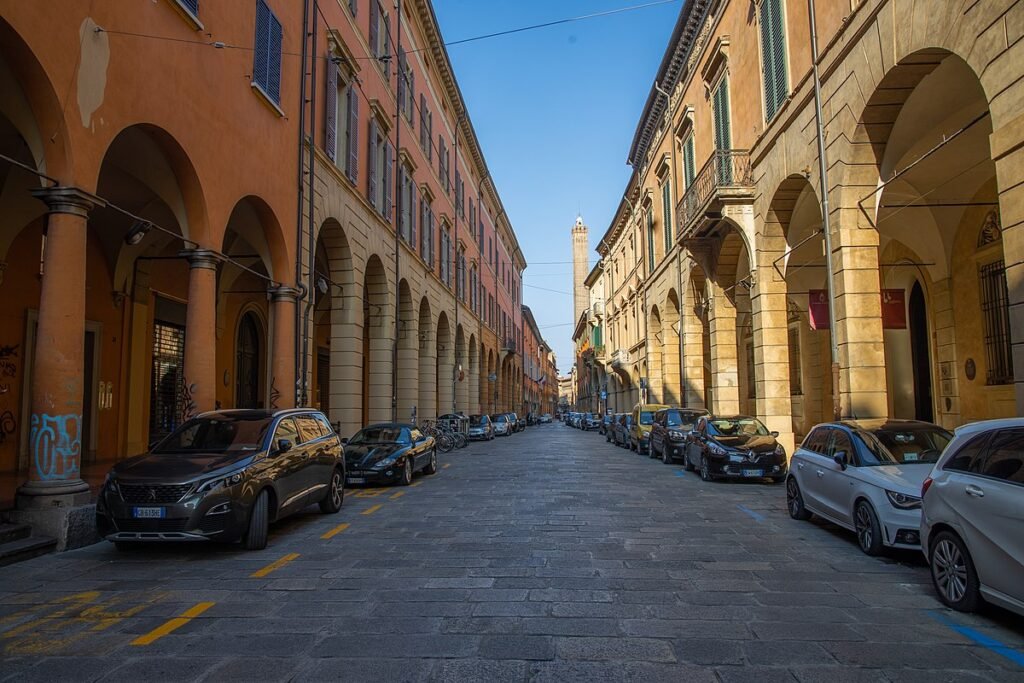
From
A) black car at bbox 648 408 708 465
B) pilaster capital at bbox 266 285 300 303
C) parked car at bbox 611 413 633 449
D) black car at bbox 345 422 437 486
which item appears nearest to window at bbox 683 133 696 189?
black car at bbox 648 408 708 465

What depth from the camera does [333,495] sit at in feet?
34.8

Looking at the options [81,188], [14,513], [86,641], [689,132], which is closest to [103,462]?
[14,513]

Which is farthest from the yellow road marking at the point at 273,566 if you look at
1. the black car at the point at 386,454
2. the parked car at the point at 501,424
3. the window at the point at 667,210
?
the parked car at the point at 501,424

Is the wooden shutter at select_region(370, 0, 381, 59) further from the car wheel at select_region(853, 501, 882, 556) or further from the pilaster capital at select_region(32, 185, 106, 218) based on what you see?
the car wheel at select_region(853, 501, 882, 556)

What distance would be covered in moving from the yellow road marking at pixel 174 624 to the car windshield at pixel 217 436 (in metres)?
2.99

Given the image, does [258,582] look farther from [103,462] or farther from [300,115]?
[300,115]

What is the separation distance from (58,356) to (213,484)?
8.65 feet

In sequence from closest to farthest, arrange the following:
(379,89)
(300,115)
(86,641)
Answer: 1. (86,641)
2. (300,115)
3. (379,89)

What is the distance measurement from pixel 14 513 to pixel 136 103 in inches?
223

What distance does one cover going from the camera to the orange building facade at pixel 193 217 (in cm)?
810

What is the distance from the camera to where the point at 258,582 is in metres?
6.33

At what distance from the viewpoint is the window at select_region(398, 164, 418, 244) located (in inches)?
989

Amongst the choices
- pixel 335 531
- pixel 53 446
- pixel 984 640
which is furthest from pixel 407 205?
pixel 984 640

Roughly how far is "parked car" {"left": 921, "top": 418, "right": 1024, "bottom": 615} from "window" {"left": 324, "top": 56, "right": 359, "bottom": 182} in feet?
51.7
